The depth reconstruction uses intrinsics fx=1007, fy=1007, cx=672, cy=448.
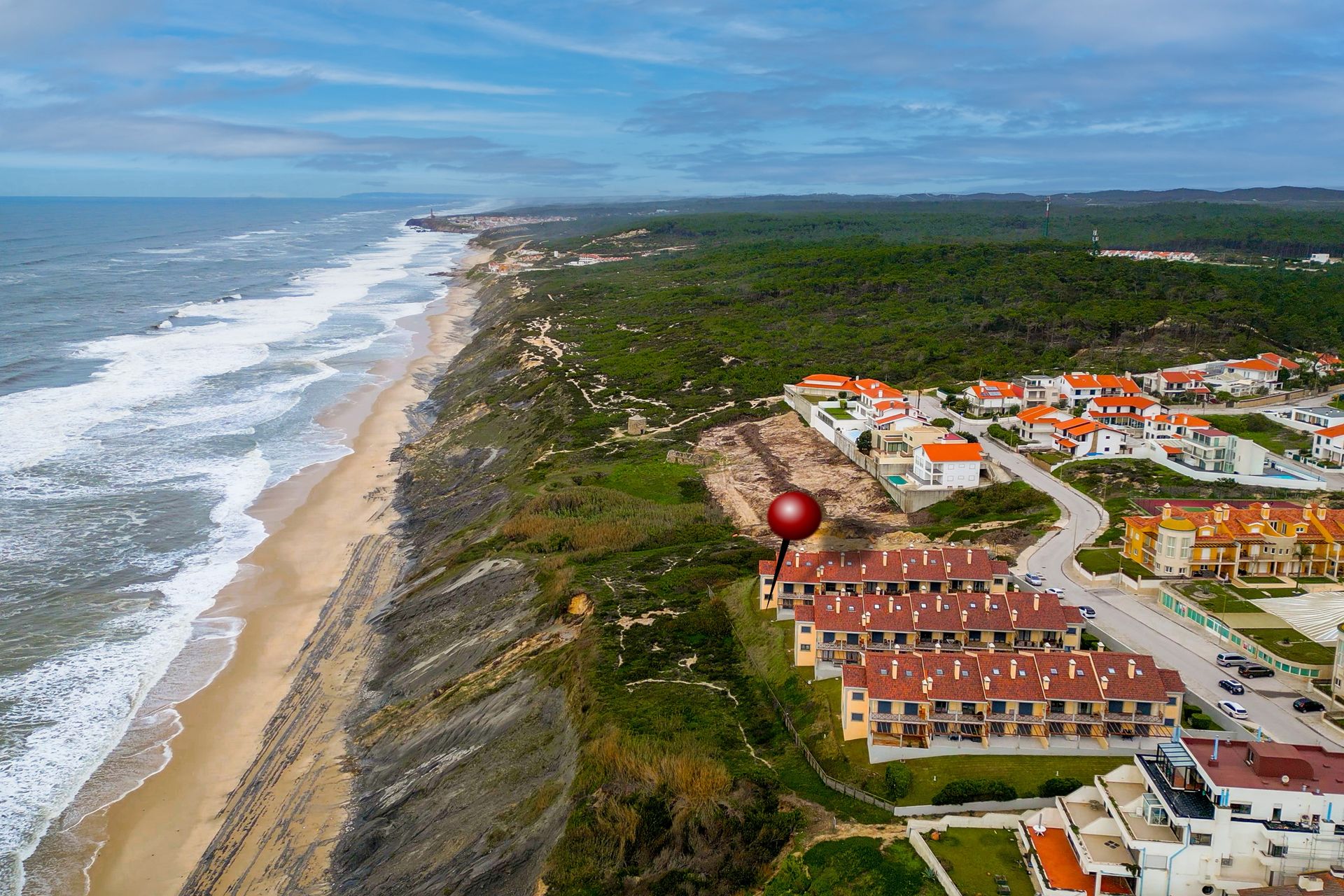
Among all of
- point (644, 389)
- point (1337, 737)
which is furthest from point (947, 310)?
point (1337, 737)

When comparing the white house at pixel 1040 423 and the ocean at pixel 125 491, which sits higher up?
the white house at pixel 1040 423

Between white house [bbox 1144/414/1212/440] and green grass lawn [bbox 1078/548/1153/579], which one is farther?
white house [bbox 1144/414/1212/440]

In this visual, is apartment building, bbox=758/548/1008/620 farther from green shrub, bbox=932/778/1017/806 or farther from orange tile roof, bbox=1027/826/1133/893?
orange tile roof, bbox=1027/826/1133/893

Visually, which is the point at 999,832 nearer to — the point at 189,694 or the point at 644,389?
the point at 189,694

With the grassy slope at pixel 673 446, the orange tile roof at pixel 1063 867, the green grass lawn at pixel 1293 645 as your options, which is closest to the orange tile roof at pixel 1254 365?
the grassy slope at pixel 673 446

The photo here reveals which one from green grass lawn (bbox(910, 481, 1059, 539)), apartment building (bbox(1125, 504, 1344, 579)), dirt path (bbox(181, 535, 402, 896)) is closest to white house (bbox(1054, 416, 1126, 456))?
green grass lawn (bbox(910, 481, 1059, 539))

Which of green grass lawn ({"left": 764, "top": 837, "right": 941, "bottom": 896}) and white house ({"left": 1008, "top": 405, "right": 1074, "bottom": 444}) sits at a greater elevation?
white house ({"left": 1008, "top": 405, "right": 1074, "bottom": 444})

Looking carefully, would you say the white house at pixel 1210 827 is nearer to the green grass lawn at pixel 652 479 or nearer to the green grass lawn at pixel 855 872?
the green grass lawn at pixel 855 872
